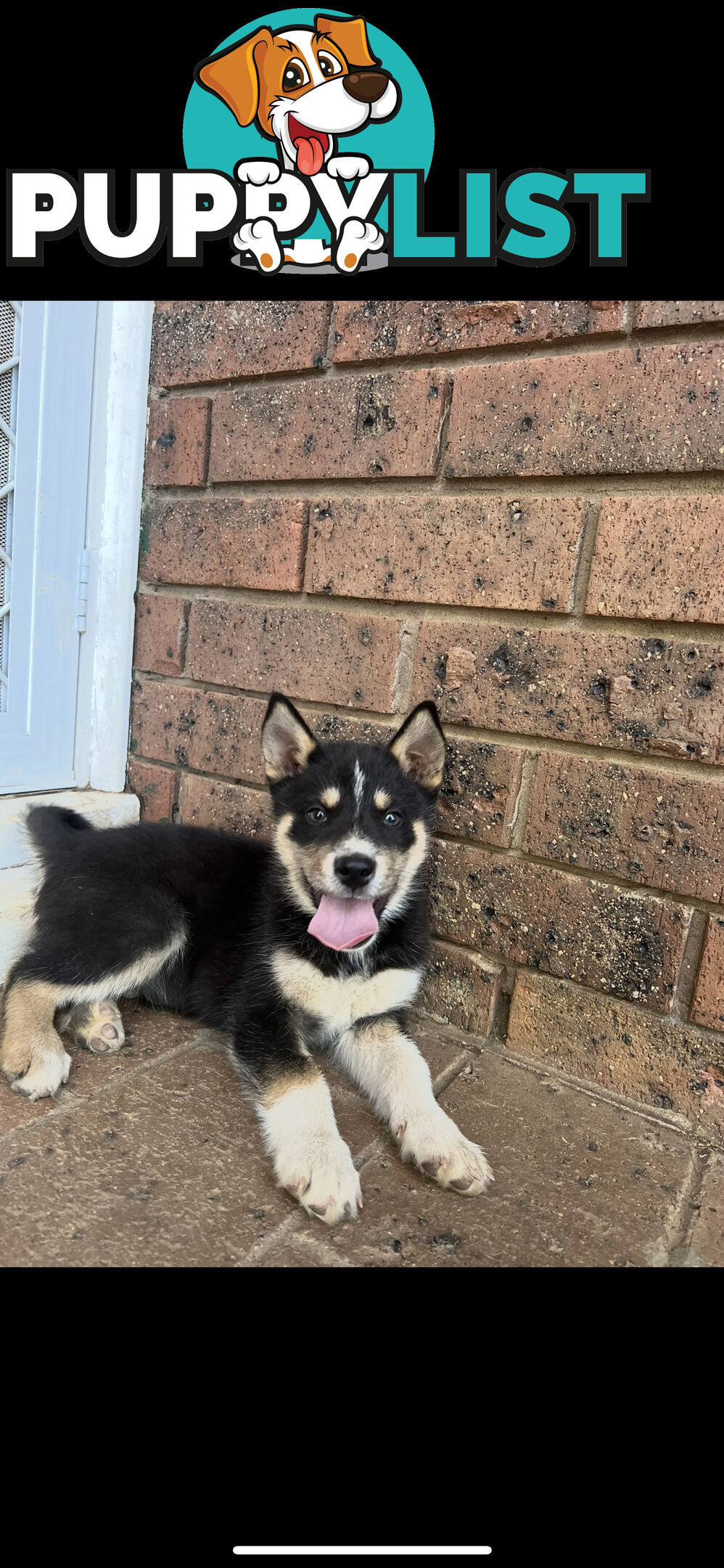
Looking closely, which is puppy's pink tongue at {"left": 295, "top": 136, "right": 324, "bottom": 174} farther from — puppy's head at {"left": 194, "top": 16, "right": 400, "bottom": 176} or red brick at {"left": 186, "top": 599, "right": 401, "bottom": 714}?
red brick at {"left": 186, "top": 599, "right": 401, "bottom": 714}

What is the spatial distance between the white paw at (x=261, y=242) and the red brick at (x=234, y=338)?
0.36 ft

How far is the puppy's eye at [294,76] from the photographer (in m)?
2.29

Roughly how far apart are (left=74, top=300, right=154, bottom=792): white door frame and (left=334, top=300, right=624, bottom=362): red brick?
0.93 meters

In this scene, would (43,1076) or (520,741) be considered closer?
(43,1076)

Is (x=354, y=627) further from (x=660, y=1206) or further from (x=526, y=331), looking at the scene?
(x=660, y=1206)

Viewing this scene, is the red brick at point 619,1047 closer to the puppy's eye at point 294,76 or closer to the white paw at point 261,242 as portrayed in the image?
the white paw at point 261,242

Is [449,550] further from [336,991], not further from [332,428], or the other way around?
[336,991]

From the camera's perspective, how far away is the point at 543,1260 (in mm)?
1553

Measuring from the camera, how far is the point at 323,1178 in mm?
1667

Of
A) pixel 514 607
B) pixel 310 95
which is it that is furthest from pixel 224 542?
pixel 310 95

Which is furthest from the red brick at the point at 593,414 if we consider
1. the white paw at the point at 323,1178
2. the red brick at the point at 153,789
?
the white paw at the point at 323,1178

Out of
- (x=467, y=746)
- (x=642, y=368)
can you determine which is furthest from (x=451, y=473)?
(x=467, y=746)

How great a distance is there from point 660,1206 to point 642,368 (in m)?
1.99

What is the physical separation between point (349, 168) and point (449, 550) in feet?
3.86
